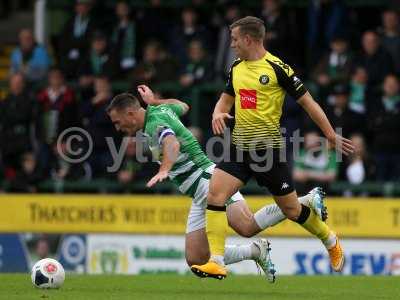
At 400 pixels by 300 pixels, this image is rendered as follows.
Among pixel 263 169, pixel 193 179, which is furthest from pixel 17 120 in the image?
pixel 263 169

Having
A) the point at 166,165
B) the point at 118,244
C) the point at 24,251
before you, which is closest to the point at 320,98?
the point at 118,244

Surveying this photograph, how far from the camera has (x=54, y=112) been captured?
18.1m

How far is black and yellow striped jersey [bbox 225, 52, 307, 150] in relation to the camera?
406 inches

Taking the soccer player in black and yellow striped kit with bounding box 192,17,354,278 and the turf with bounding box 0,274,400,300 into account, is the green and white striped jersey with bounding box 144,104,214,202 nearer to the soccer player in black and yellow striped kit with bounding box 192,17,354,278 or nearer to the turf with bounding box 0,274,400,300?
the soccer player in black and yellow striped kit with bounding box 192,17,354,278

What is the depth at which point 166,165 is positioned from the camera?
9.89 m

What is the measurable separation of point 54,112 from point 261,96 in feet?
27.2

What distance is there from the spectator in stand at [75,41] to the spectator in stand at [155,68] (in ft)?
4.14

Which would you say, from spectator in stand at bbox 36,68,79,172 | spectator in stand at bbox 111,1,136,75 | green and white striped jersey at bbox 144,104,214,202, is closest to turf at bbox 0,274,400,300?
green and white striped jersey at bbox 144,104,214,202

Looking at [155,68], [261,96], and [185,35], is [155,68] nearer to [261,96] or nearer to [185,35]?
[185,35]

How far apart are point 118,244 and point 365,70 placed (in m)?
4.42

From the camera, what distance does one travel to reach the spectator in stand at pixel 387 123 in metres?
16.5

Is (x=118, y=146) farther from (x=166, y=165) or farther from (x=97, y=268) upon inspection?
(x=166, y=165)

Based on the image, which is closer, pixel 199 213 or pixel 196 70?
pixel 199 213

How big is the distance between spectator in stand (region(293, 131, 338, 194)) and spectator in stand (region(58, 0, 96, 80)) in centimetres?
445
